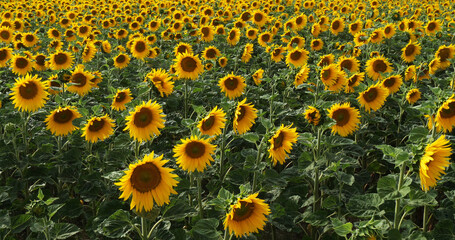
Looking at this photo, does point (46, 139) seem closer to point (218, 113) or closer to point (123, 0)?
point (218, 113)

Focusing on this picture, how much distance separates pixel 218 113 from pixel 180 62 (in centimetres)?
213

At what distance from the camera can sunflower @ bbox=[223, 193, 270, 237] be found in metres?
2.50

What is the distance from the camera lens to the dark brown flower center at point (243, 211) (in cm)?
249

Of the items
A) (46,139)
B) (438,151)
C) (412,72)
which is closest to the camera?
(438,151)

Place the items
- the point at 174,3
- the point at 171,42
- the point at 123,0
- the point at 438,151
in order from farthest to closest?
the point at 123,0
the point at 174,3
the point at 171,42
the point at 438,151

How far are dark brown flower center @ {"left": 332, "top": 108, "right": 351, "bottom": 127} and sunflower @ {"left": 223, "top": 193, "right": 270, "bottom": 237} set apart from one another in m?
1.57

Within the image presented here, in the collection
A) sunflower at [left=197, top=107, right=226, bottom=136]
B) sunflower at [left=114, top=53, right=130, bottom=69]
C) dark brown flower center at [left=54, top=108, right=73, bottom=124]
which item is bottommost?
sunflower at [left=197, top=107, right=226, bottom=136]

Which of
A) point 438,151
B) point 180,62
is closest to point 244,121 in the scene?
point 438,151

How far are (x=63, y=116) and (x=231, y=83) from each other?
6.63 ft

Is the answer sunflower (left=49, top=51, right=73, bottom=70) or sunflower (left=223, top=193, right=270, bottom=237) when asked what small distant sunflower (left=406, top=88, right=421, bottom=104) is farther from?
sunflower (left=49, top=51, right=73, bottom=70)

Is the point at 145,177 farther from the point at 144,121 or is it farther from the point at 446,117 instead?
the point at 446,117

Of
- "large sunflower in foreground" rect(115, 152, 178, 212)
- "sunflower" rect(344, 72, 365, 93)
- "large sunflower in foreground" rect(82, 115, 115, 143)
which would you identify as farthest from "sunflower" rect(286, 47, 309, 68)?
"large sunflower in foreground" rect(115, 152, 178, 212)

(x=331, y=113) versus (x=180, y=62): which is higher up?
(x=180, y=62)

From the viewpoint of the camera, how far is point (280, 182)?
3379mm
